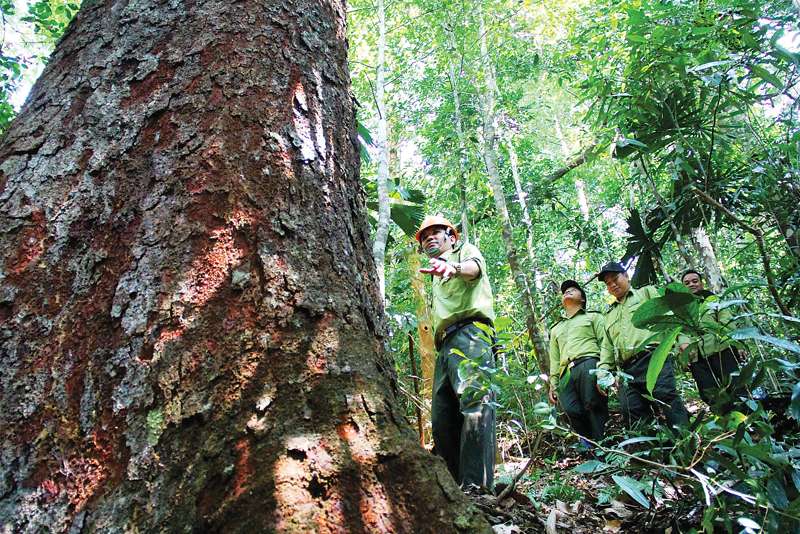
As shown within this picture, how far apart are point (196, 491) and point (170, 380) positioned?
0.23m

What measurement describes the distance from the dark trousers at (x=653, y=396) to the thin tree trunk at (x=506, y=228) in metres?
1.04

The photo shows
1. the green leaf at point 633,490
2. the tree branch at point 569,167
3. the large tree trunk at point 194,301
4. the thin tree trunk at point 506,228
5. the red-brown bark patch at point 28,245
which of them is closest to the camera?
the large tree trunk at point 194,301

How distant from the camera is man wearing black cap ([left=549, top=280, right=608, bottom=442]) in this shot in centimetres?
424

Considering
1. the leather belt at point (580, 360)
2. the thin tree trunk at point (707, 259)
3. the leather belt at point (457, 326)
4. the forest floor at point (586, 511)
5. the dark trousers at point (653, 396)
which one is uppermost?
the thin tree trunk at point (707, 259)

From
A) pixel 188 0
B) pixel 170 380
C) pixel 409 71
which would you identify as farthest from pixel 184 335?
pixel 409 71

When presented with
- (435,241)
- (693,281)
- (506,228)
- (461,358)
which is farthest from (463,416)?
(506,228)

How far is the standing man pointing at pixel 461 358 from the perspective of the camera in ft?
8.41

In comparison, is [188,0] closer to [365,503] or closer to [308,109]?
[308,109]

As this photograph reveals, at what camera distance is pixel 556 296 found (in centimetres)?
701

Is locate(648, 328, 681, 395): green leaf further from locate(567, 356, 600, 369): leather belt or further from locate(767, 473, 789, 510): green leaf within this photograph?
locate(567, 356, 600, 369): leather belt

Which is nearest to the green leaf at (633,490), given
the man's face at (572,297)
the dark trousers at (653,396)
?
the dark trousers at (653,396)

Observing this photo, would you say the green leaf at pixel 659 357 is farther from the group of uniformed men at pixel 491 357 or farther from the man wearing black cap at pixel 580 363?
the man wearing black cap at pixel 580 363

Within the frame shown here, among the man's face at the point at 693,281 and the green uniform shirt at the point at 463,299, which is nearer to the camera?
the green uniform shirt at the point at 463,299

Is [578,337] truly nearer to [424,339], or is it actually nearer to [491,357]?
[424,339]
